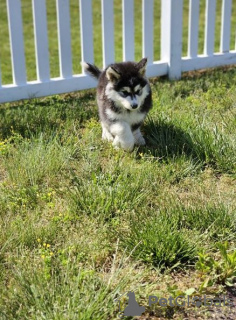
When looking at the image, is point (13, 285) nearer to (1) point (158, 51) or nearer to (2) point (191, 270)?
(2) point (191, 270)

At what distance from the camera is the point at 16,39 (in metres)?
5.45

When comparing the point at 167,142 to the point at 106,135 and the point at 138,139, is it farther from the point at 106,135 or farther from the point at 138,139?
the point at 106,135

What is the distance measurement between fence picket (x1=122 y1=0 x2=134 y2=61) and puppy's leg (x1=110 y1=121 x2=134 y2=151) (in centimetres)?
212

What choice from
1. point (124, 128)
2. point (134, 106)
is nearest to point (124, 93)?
point (134, 106)

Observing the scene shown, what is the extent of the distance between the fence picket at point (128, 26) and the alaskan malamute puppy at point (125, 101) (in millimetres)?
1762

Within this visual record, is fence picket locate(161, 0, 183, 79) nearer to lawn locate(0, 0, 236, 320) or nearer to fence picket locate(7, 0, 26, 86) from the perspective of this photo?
lawn locate(0, 0, 236, 320)

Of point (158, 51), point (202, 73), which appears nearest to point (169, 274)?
point (202, 73)

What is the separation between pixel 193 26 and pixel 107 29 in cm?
127

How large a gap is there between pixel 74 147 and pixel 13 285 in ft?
5.89

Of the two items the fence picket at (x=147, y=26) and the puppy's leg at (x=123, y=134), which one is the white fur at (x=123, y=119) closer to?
the puppy's leg at (x=123, y=134)

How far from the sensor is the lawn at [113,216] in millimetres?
2506

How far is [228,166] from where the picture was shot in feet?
12.7

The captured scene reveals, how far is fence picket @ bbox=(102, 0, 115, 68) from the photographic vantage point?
5.76 m

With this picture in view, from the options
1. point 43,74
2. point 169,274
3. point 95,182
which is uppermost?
point 43,74
